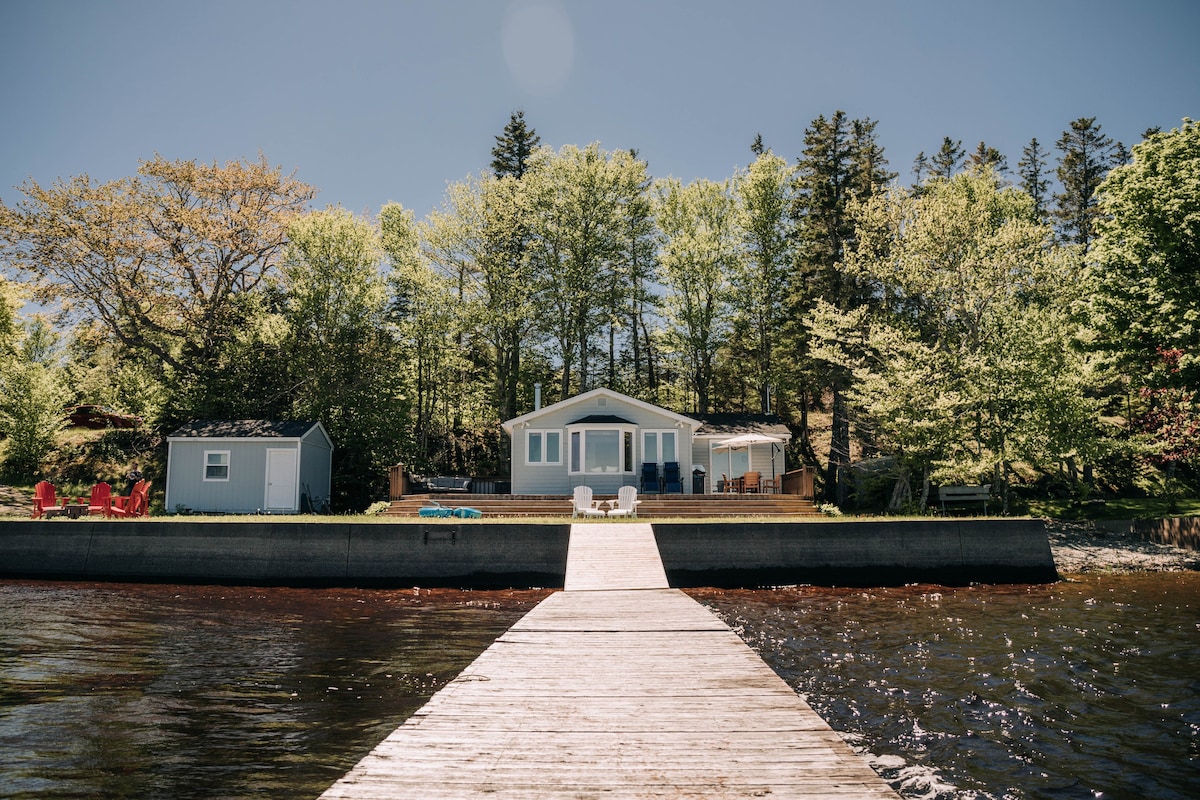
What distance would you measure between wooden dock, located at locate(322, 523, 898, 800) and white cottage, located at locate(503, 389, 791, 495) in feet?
61.8

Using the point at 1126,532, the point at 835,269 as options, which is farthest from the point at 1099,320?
the point at 835,269

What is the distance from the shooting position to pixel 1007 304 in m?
27.0

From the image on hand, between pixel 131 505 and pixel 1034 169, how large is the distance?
55.6 meters

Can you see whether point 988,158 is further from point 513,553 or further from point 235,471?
point 235,471

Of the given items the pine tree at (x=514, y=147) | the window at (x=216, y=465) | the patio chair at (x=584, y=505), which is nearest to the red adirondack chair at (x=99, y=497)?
the window at (x=216, y=465)

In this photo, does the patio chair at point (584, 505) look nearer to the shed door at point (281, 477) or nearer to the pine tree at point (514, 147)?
the shed door at point (281, 477)

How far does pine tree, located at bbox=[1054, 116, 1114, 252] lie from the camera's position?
47.0 metres

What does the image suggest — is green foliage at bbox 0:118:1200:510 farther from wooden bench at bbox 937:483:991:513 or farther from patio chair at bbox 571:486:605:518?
patio chair at bbox 571:486:605:518

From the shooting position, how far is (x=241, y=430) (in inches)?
1136

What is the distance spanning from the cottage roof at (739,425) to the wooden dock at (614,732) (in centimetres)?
2365

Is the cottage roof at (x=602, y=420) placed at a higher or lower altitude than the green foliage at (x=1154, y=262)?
lower

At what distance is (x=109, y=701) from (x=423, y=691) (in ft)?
10.8

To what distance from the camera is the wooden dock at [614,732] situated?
4387mm

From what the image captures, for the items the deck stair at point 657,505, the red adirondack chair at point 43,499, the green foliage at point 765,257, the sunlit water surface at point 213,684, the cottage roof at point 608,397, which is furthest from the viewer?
the green foliage at point 765,257
